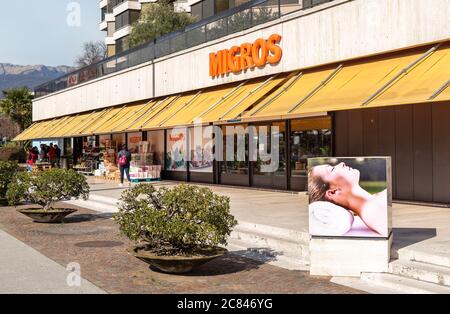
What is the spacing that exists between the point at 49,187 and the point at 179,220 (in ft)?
23.3

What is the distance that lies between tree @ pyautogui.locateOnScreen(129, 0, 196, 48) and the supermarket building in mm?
20200

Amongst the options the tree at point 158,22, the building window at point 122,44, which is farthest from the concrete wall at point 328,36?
the building window at point 122,44

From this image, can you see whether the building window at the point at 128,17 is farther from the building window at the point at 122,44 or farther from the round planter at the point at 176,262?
the round planter at the point at 176,262

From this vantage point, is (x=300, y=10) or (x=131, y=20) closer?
(x=300, y=10)

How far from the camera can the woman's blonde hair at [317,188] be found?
25.4ft

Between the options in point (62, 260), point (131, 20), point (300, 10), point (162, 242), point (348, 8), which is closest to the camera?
point (162, 242)

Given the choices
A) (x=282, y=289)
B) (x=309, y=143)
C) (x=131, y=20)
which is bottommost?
(x=282, y=289)

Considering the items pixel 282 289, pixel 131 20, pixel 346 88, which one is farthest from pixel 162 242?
pixel 131 20

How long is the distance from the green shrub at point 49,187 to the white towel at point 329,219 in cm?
796

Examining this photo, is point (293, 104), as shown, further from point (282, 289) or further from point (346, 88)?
point (282, 289)

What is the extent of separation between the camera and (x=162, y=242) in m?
8.37

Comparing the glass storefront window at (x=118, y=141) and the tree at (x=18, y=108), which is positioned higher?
the tree at (x=18, y=108)

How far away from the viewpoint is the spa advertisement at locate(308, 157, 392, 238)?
7461 mm
